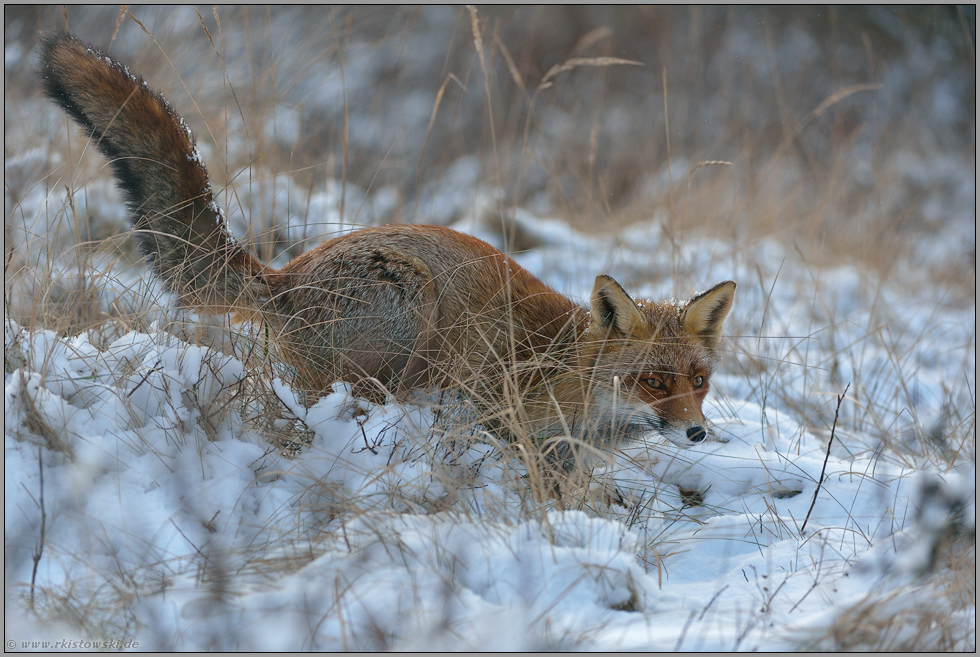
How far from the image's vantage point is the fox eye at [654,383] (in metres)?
3.57

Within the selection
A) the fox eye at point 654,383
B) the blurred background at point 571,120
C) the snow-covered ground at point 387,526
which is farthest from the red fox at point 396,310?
the blurred background at point 571,120

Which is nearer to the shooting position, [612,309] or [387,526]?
[387,526]

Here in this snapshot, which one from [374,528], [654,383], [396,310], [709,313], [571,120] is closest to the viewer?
[374,528]

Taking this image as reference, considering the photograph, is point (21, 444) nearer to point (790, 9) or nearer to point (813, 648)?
point (813, 648)

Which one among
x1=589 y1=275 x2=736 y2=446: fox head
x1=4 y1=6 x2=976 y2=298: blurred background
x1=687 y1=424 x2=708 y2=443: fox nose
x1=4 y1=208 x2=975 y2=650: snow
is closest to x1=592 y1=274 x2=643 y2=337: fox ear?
x1=589 y1=275 x2=736 y2=446: fox head

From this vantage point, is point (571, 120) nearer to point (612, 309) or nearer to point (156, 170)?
point (612, 309)

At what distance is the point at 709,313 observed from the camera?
12.5ft

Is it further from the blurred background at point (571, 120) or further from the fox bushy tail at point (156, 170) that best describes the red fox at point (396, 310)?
the blurred background at point (571, 120)

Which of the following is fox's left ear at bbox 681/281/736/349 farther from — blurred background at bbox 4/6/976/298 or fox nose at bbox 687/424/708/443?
blurred background at bbox 4/6/976/298

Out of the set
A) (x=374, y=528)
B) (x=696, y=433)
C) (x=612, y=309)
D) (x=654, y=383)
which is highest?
(x=612, y=309)

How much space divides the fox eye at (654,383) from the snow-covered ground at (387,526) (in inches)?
19.2

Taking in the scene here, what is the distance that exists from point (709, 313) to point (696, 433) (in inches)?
30.7

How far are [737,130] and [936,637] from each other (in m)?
11.7

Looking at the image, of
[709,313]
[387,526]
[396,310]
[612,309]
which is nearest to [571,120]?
[709,313]
